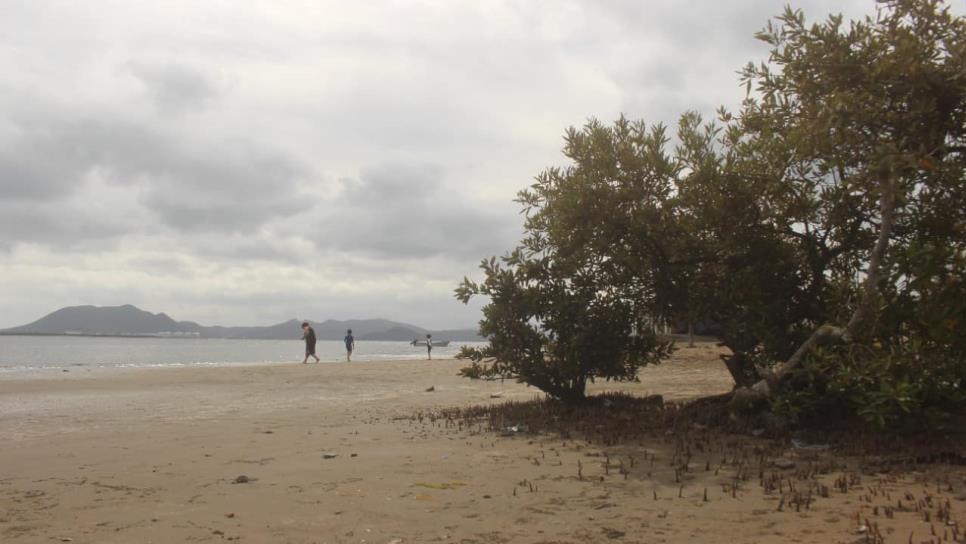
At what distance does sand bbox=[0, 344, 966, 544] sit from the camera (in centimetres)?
572

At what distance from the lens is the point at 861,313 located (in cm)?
862

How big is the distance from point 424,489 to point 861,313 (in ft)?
19.5

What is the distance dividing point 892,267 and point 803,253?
2.30m

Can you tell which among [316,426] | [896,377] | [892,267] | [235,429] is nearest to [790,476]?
[896,377]

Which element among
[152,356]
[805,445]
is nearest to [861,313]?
[805,445]

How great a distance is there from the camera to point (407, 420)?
13.3 metres

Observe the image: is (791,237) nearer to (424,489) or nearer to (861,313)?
(861,313)

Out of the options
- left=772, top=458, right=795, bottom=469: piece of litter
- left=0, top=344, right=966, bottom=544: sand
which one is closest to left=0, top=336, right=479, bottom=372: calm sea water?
left=0, top=344, right=966, bottom=544: sand

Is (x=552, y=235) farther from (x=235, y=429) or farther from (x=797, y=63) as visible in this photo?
(x=235, y=429)

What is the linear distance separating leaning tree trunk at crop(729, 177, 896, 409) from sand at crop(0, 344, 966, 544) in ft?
3.16

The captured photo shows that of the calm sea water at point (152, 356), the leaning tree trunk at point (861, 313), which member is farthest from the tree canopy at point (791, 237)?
the calm sea water at point (152, 356)

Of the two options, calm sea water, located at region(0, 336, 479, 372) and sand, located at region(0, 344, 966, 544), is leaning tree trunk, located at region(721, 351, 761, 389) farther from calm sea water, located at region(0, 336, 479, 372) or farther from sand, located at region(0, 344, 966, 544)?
calm sea water, located at region(0, 336, 479, 372)

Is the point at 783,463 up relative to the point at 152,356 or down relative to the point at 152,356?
up

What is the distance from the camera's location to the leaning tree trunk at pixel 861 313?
8.40 meters
